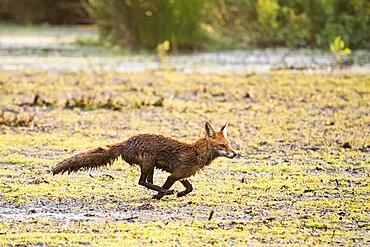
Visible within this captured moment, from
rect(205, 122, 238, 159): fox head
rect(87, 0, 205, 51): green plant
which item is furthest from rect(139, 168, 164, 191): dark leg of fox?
rect(87, 0, 205, 51): green plant

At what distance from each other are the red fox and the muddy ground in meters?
0.19

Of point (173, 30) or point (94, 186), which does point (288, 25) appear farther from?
point (94, 186)

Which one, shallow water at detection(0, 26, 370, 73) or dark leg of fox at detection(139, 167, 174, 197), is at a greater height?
dark leg of fox at detection(139, 167, 174, 197)

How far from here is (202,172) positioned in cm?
949

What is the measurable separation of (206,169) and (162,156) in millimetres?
1301

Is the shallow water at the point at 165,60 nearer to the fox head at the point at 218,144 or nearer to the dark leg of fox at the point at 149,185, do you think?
the fox head at the point at 218,144

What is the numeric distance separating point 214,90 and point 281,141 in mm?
4445

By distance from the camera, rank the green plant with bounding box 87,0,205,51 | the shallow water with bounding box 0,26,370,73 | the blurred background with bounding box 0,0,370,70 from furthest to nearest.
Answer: the green plant with bounding box 87,0,205,51 < the blurred background with bounding box 0,0,370,70 < the shallow water with bounding box 0,26,370,73

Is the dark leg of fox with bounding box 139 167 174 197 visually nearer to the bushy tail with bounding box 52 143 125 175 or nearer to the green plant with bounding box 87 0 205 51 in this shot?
the bushy tail with bounding box 52 143 125 175

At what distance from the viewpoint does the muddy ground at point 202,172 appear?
7203 millimetres

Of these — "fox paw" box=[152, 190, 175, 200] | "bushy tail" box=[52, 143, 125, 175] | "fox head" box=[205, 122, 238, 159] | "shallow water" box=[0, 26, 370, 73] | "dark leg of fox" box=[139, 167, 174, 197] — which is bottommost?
"shallow water" box=[0, 26, 370, 73]

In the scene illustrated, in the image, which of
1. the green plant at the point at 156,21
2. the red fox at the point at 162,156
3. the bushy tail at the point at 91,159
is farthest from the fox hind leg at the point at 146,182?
the green plant at the point at 156,21

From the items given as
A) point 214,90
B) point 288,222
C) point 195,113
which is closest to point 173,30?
point 214,90

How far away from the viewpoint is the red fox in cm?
840
